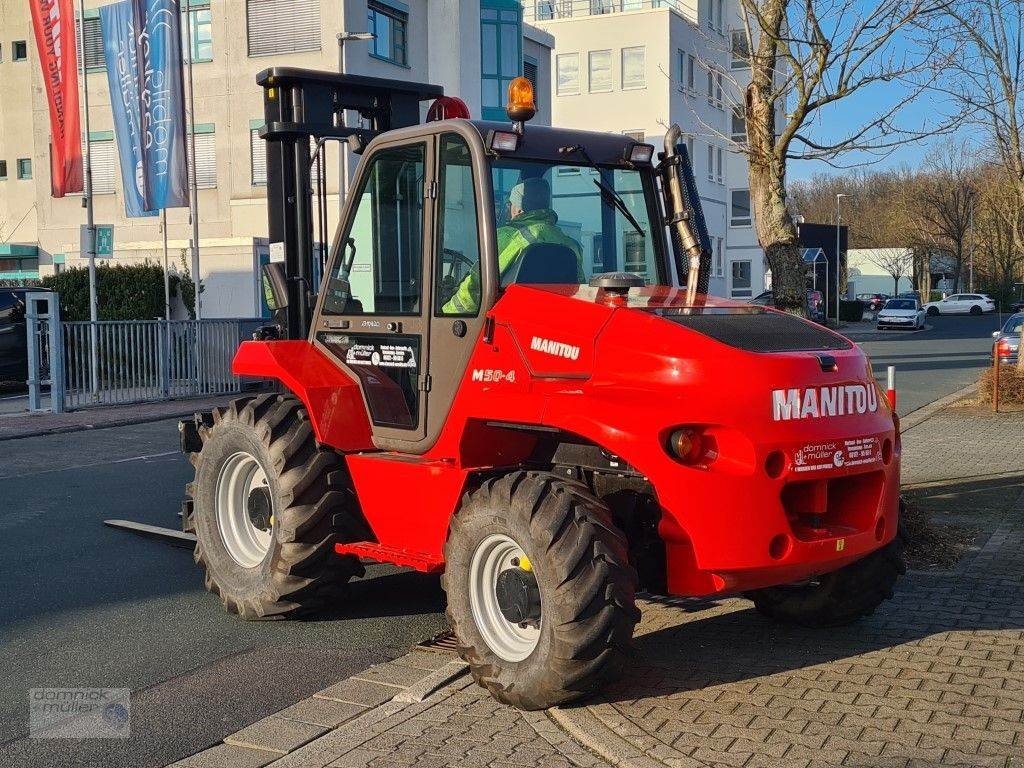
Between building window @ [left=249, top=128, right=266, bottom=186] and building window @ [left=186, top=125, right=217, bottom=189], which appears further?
building window @ [left=186, top=125, right=217, bottom=189]

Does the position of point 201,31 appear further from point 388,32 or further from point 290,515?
point 290,515

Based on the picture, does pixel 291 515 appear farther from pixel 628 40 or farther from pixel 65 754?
pixel 628 40

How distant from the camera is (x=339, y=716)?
5215mm

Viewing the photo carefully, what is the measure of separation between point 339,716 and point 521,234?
7.70 feet

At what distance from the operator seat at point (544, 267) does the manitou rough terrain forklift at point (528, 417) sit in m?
0.01

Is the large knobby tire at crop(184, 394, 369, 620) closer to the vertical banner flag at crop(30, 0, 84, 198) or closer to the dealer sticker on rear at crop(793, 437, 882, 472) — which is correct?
the dealer sticker on rear at crop(793, 437, 882, 472)

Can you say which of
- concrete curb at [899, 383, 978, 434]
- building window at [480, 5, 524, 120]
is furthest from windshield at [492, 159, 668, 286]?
building window at [480, 5, 524, 120]

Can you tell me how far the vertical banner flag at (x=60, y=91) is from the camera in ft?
78.9

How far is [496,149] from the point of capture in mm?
5781

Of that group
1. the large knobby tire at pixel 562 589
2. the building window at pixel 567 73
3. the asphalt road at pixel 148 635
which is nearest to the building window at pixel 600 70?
the building window at pixel 567 73

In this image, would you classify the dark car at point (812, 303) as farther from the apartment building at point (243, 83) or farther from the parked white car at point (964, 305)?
the parked white car at point (964, 305)

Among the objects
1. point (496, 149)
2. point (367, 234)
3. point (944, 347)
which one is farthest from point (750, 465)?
point (944, 347)

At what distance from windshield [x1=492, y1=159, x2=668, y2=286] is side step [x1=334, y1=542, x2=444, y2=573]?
1392 millimetres

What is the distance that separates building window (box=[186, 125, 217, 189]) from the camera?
111 ft
